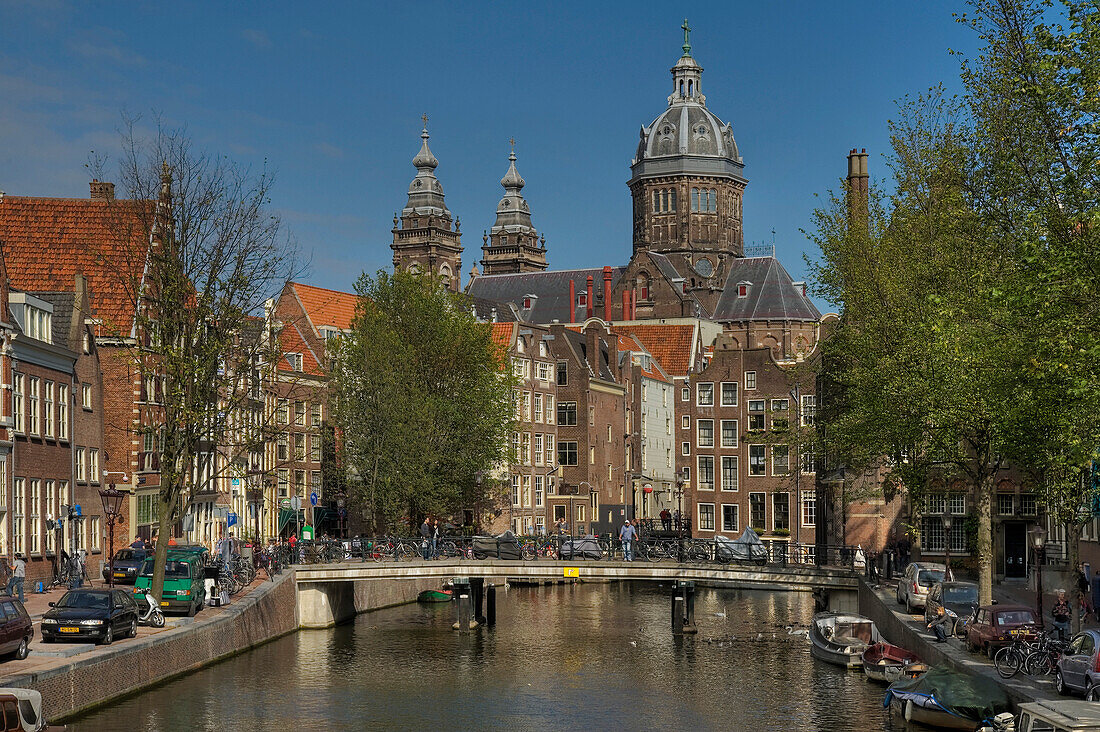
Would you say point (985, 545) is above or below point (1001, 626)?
above

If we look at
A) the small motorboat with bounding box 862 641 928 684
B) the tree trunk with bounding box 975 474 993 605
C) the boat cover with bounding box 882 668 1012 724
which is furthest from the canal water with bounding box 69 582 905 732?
the tree trunk with bounding box 975 474 993 605

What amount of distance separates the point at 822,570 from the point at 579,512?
4687cm

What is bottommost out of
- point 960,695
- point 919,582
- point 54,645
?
point 960,695

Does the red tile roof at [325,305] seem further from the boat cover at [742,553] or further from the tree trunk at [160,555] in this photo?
the tree trunk at [160,555]

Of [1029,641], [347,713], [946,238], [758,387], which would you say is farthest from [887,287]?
[758,387]

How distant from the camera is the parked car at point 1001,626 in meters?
39.8

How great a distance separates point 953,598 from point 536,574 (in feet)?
67.0

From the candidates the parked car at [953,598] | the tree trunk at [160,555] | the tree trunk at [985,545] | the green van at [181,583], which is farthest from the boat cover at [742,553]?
the tree trunk at [160,555]

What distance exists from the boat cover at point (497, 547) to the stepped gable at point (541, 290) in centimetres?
10507

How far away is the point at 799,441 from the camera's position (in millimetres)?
67250

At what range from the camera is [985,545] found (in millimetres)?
48750

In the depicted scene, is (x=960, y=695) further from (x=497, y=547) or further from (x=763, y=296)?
(x=763, y=296)

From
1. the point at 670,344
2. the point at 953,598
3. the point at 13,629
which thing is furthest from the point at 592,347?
the point at 13,629

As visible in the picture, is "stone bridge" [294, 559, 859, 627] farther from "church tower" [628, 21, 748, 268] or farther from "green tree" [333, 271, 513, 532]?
"church tower" [628, 21, 748, 268]
